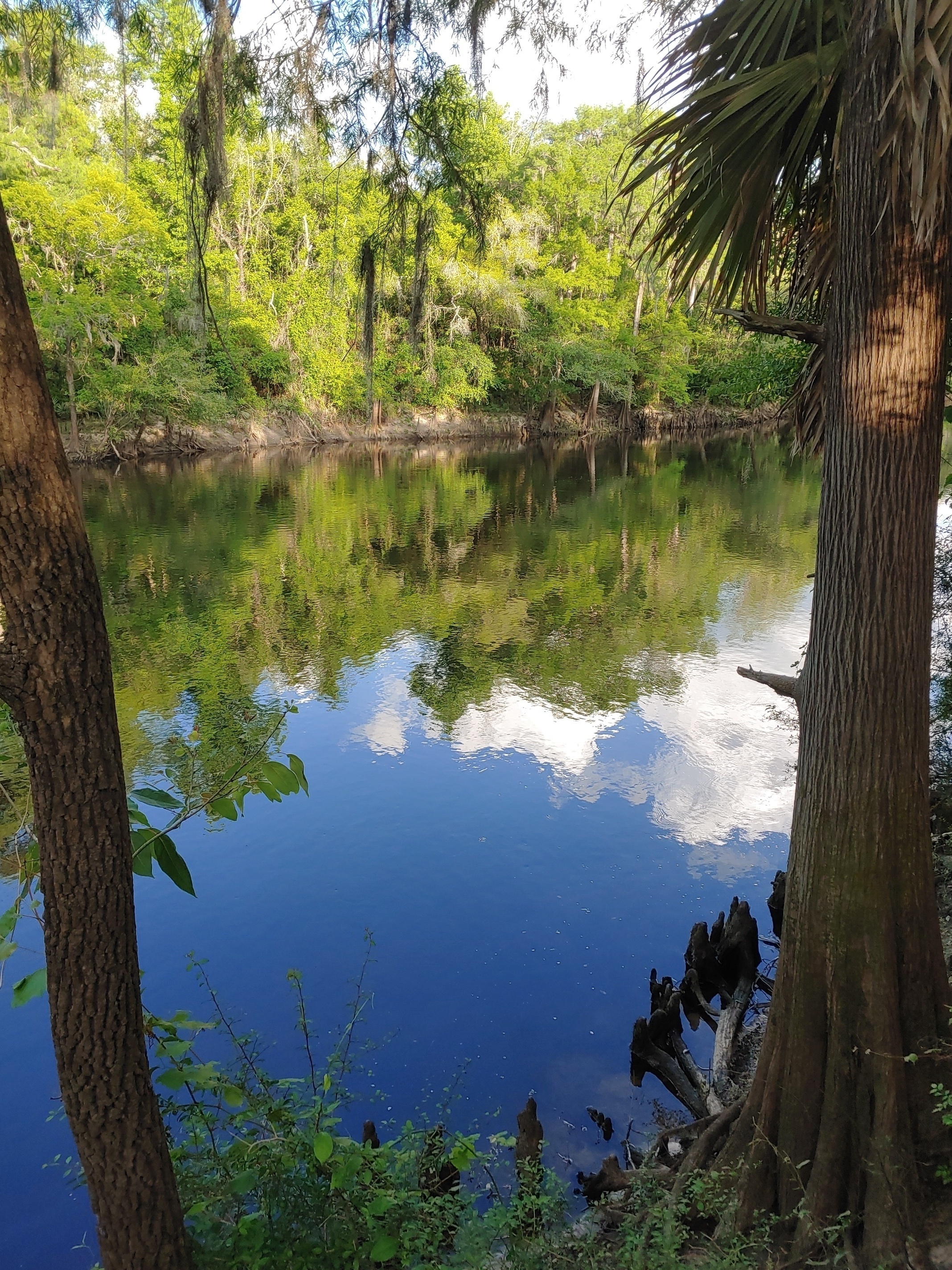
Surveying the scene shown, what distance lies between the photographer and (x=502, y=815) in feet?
29.3

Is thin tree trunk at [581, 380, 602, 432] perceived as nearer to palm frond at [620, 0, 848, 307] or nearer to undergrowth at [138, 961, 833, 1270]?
palm frond at [620, 0, 848, 307]

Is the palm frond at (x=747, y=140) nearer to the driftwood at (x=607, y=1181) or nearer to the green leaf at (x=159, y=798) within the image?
the green leaf at (x=159, y=798)

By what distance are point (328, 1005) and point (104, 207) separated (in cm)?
2982

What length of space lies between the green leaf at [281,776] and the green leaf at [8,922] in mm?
775

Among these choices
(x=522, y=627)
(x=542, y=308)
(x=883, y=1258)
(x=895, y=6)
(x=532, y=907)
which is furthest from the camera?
(x=542, y=308)

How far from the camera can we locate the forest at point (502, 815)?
246 centimetres

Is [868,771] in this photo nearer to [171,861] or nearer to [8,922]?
[171,861]

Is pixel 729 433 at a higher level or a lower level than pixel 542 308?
lower

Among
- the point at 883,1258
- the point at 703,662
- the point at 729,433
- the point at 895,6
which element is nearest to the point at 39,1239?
the point at 883,1258

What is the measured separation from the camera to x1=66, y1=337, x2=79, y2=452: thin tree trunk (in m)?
26.1

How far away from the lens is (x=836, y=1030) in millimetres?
3246

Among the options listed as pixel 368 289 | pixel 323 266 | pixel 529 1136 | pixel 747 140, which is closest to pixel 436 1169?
pixel 529 1136

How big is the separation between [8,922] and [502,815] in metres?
6.78

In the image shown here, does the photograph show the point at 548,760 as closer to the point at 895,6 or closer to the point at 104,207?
the point at 895,6
